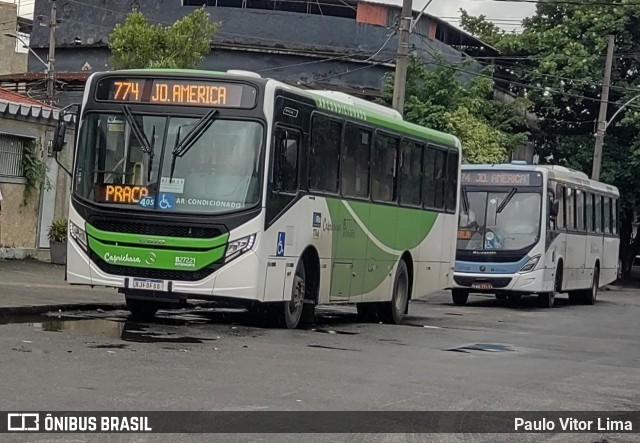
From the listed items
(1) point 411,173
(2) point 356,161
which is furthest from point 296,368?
(1) point 411,173

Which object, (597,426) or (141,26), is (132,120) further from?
(141,26)

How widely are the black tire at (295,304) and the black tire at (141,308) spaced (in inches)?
76.1

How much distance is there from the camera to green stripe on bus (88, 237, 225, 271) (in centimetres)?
1542

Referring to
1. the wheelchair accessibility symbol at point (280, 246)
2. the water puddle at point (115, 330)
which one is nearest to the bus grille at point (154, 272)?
the water puddle at point (115, 330)

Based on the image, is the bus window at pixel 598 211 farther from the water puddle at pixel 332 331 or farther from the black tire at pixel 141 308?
the black tire at pixel 141 308

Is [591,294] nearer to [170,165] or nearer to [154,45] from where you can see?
[154,45]

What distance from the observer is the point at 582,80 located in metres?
50.2

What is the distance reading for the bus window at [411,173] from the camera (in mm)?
20594

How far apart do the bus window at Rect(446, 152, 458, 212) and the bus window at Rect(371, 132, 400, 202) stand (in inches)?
114

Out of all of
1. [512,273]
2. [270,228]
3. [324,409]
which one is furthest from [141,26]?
[324,409]

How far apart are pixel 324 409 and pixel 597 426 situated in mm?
2219

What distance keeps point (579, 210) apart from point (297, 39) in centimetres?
2222

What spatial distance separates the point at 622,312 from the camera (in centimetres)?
3009

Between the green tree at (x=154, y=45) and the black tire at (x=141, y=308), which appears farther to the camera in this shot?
the green tree at (x=154, y=45)
